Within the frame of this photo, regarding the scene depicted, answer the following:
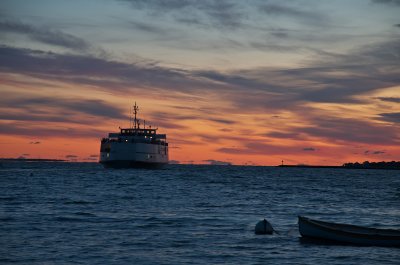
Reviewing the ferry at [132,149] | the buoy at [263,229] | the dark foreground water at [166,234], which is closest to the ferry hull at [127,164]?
the ferry at [132,149]

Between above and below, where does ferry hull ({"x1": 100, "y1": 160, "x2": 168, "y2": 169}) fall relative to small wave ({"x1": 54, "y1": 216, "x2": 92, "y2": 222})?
above

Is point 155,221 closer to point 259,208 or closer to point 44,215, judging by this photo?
point 44,215

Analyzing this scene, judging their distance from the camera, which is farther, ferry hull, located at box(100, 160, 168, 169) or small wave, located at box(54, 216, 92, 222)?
ferry hull, located at box(100, 160, 168, 169)

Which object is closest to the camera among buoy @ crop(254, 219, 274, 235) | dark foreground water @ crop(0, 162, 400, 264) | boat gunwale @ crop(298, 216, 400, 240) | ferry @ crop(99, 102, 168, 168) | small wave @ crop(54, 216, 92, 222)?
dark foreground water @ crop(0, 162, 400, 264)

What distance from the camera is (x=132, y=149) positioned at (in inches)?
6545

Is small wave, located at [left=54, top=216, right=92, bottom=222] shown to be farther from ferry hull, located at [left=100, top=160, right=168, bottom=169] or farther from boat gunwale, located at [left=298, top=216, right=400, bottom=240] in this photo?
ferry hull, located at [left=100, top=160, right=168, bottom=169]

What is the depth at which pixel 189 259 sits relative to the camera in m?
25.8

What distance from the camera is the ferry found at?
167 m

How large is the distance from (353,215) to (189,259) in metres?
25.6

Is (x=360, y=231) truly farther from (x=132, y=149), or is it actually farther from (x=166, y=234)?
(x=132, y=149)

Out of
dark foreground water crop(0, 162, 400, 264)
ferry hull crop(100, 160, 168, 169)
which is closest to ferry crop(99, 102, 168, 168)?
ferry hull crop(100, 160, 168, 169)

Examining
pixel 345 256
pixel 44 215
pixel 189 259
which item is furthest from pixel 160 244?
pixel 44 215

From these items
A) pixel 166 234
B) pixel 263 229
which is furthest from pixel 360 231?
pixel 166 234

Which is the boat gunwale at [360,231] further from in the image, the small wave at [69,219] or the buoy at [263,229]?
the small wave at [69,219]
